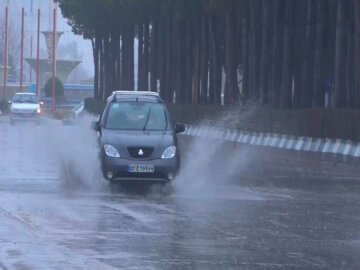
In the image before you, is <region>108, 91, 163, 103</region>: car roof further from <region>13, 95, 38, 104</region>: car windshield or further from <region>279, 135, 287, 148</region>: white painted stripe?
<region>13, 95, 38, 104</region>: car windshield

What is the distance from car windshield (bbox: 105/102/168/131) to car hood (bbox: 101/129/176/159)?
18.0 inches

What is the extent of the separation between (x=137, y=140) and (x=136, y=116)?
1.18 m

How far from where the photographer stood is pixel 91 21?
74875 mm

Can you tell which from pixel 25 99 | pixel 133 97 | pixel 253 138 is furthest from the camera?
pixel 25 99

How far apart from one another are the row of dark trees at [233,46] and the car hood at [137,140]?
1930cm

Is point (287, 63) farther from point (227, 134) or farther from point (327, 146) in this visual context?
point (327, 146)

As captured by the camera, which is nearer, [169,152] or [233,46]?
[169,152]

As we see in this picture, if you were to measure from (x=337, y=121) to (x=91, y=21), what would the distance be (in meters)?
41.0

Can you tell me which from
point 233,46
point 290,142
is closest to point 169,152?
point 290,142

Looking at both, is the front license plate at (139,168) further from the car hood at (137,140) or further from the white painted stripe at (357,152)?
the white painted stripe at (357,152)

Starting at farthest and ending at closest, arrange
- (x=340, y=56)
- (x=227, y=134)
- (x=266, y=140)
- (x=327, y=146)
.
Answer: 1. (x=227, y=134)
2. (x=266, y=140)
3. (x=340, y=56)
4. (x=327, y=146)

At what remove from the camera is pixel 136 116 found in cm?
2095

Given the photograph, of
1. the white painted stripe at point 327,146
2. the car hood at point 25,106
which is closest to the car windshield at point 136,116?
the white painted stripe at point 327,146

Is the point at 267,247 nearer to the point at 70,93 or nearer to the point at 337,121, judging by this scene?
the point at 337,121
